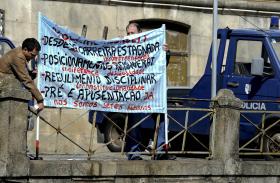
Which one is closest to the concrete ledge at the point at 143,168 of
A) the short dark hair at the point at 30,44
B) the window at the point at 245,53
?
the short dark hair at the point at 30,44

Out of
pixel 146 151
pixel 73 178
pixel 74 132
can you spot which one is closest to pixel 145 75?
pixel 146 151

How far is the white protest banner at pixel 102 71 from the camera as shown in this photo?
12188mm

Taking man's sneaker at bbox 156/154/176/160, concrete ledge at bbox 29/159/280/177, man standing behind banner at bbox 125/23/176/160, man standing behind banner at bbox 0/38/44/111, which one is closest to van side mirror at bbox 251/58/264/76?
concrete ledge at bbox 29/159/280/177

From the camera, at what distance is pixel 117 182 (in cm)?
1205

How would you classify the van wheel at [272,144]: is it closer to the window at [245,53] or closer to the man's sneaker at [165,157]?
the window at [245,53]

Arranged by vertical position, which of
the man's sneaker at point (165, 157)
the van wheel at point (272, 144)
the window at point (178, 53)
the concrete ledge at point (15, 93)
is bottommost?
the man's sneaker at point (165, 157)

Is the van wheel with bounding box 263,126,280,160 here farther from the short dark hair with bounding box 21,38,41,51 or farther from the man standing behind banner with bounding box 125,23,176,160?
the short dark hair with bounding box 21,38,41,51

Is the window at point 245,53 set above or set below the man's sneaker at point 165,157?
above

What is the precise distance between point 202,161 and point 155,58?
5.61ft

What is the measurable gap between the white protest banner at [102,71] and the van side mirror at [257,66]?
2.06 meters

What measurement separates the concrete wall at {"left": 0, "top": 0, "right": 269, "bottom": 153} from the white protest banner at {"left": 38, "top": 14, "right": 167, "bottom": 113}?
556 cm

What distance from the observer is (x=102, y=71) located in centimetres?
1255

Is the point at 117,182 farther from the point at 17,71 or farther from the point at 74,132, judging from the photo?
the point at 74,132

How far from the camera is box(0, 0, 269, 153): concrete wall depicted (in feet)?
64.3
